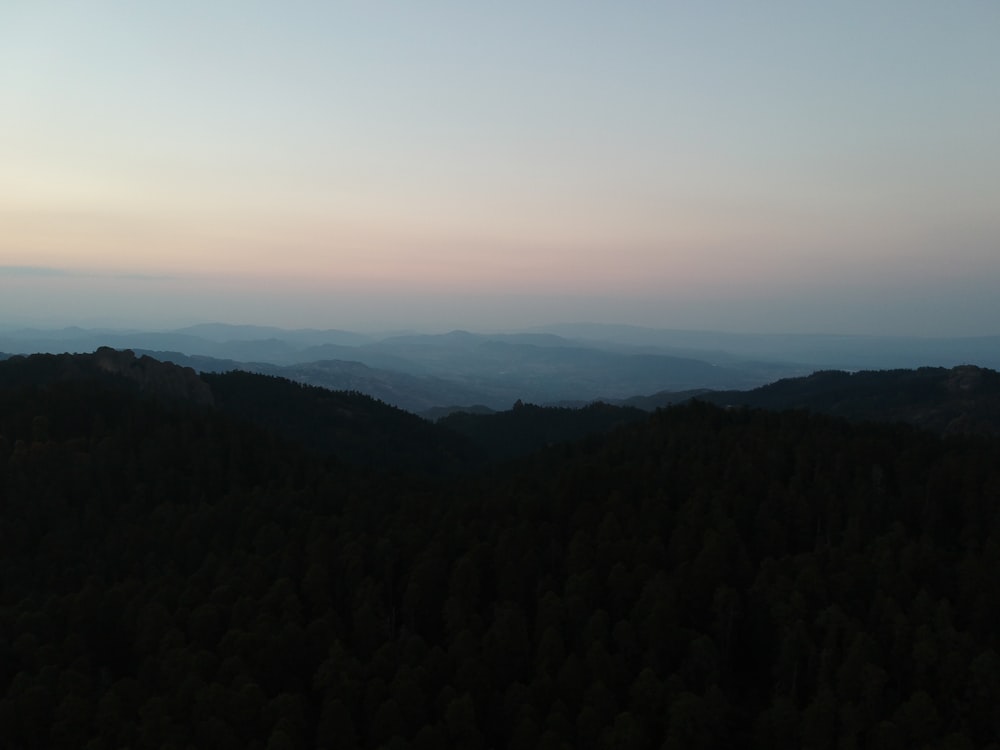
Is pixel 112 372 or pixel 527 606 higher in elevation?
pixel 112 372

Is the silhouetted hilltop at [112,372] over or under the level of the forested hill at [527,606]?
over

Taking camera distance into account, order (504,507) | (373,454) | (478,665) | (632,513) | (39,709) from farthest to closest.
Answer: (373,454), (504,507), (632,513), (478,665), (39,709)

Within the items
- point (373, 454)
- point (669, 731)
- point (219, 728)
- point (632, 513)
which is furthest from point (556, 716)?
point (373, 454)

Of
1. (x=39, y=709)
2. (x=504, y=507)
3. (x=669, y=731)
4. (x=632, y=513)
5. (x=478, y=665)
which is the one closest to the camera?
(x=669, y=731)

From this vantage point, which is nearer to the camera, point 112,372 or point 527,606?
point 527,606

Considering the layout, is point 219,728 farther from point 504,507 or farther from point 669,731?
point 504,507

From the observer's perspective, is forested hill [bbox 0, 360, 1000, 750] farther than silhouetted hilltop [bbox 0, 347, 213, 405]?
No

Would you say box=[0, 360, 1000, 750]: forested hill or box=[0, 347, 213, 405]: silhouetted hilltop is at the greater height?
box=[0, 347, 213, 405]: silhouetted hilltop

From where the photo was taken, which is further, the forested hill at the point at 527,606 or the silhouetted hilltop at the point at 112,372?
the silhouetted hilltop at the point at 112,372
